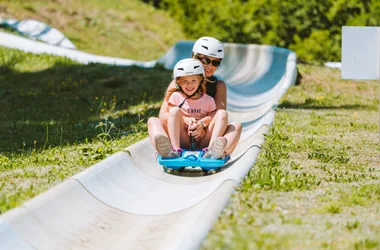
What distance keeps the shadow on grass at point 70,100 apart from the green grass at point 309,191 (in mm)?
2636

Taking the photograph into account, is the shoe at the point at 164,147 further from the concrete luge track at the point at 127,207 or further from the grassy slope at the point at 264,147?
the grassy slope at the point at 264,147

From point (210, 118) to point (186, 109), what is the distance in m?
0.27

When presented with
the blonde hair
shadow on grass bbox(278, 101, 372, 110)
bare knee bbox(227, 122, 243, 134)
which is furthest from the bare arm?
shadow on grass bbox(278, 101, 372, 110)

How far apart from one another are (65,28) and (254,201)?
75.3ft

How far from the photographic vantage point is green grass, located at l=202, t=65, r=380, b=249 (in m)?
4.88

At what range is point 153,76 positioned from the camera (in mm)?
17531

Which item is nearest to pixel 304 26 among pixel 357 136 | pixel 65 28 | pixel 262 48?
pixel 262 48

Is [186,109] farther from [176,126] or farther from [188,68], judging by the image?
[188,68]

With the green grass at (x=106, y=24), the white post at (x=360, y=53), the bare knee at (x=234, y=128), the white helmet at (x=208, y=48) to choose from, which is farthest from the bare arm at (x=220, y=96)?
the green grass at (x=106, y=24)

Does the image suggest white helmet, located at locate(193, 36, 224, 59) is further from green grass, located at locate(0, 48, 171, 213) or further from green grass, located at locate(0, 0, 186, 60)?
green grass, located at locate(0, 0, 186, 60)

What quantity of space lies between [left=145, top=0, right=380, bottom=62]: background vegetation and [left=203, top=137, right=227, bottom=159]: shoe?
16.4 meters

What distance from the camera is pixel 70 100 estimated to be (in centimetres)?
1515

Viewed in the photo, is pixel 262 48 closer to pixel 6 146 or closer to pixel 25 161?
pixel 6 146

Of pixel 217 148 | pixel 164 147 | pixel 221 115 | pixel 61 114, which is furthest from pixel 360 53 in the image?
pixel 61 114
